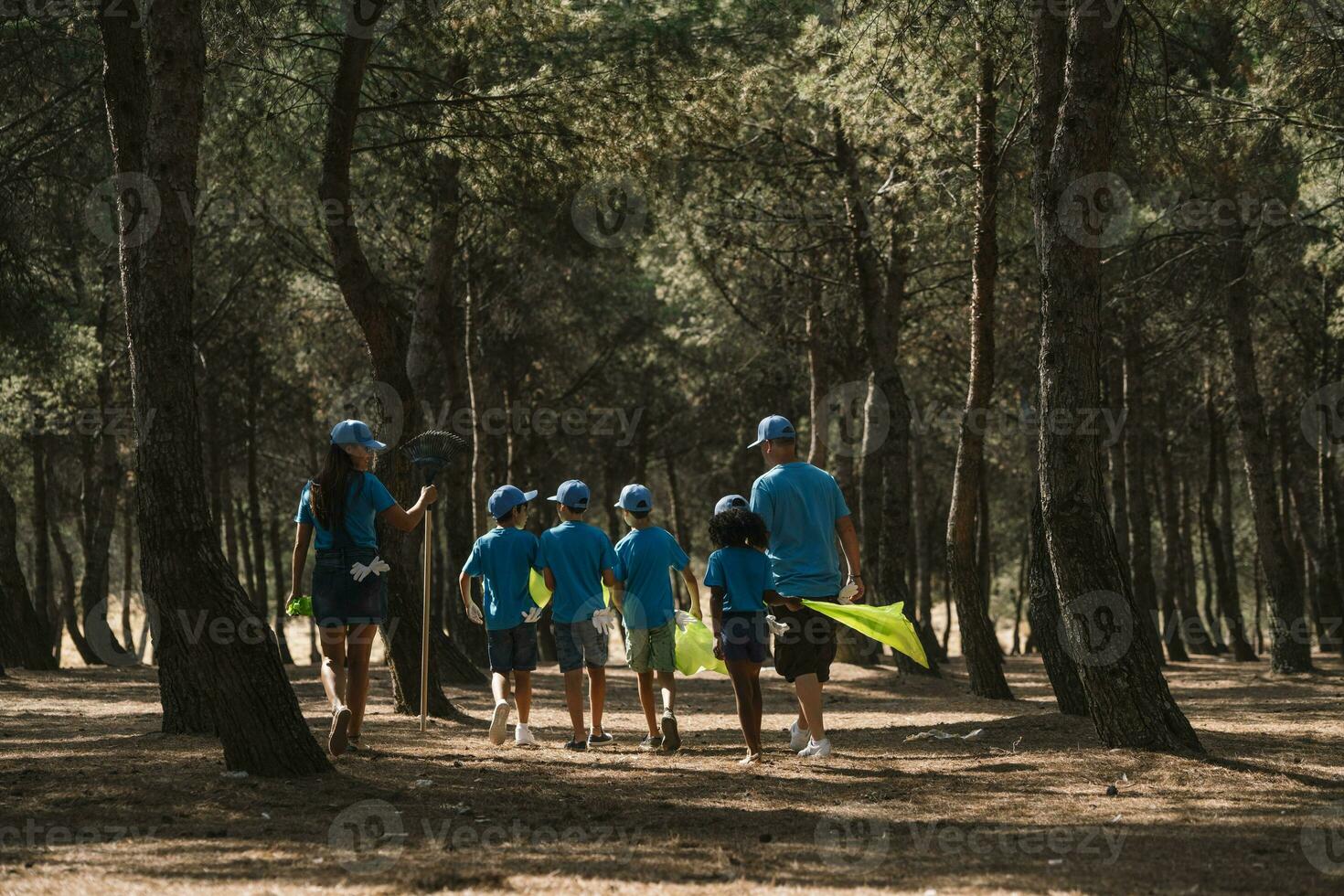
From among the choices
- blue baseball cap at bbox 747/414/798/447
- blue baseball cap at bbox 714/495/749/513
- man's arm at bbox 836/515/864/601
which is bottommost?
man's arm at bbox 836/515/864/601

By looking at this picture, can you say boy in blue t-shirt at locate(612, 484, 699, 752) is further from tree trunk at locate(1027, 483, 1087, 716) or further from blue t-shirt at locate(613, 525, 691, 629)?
tree trunk at locate(1027, 483, 1087, 716)

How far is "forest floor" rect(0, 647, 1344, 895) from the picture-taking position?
557 centimetres

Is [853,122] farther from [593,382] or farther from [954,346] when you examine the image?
[593,382]

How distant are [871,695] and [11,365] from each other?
1273 cm

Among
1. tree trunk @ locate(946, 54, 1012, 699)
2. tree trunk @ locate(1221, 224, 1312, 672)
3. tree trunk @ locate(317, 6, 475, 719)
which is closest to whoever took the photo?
tree trunk @ locate(317, 6, 475, 719)

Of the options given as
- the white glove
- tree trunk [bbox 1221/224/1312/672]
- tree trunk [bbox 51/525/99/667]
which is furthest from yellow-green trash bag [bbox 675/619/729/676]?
tree trunk [bbox 51/525/99/667]

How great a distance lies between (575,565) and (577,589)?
19 cm

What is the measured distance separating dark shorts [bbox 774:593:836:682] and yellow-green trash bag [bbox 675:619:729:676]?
10.2 feet

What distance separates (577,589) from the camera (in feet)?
33.9

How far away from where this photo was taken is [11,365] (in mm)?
19156

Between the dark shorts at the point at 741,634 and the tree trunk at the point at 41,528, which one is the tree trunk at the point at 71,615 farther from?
the dark shorts at the point at 741,634

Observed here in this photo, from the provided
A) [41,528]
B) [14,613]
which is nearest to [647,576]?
[14,613]

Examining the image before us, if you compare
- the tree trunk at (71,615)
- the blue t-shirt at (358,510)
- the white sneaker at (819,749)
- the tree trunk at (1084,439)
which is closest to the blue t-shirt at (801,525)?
the white sneaker at (819,749)

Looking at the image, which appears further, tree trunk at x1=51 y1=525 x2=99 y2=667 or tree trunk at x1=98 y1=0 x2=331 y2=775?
tree trunk at x1=51 y1=525 x2=99 y2=667
